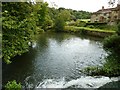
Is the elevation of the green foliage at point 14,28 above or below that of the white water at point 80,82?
above

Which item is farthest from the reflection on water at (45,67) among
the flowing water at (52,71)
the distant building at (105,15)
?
the distant building at (105,15)

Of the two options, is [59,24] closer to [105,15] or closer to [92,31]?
[92,31]

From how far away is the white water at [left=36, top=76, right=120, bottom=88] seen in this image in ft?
41.4

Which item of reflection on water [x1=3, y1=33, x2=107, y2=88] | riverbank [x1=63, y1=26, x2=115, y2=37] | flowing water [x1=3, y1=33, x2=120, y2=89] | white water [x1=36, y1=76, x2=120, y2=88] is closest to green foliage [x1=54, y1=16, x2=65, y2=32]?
riverbank [x1=63, y1=26, x2=115, y2=37]

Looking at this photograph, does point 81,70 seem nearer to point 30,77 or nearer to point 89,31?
point 30,77

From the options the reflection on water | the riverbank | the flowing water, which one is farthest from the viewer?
the riverbank

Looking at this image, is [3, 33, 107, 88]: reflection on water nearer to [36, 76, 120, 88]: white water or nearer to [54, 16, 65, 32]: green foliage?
[36, 76, 120, 88]: white water

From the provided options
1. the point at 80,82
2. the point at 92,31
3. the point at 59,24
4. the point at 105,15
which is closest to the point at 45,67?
the point at 80,82

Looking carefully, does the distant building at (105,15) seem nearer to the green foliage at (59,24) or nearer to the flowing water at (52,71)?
the green foliage at (59,24)

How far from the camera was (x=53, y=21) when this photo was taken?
5456cm

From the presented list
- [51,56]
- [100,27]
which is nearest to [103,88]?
[51,56]

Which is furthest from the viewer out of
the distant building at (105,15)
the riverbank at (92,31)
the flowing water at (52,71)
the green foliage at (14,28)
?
the distant building at (105,15)

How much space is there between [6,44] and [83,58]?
1054 centimetres

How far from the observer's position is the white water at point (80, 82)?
12.6 m
